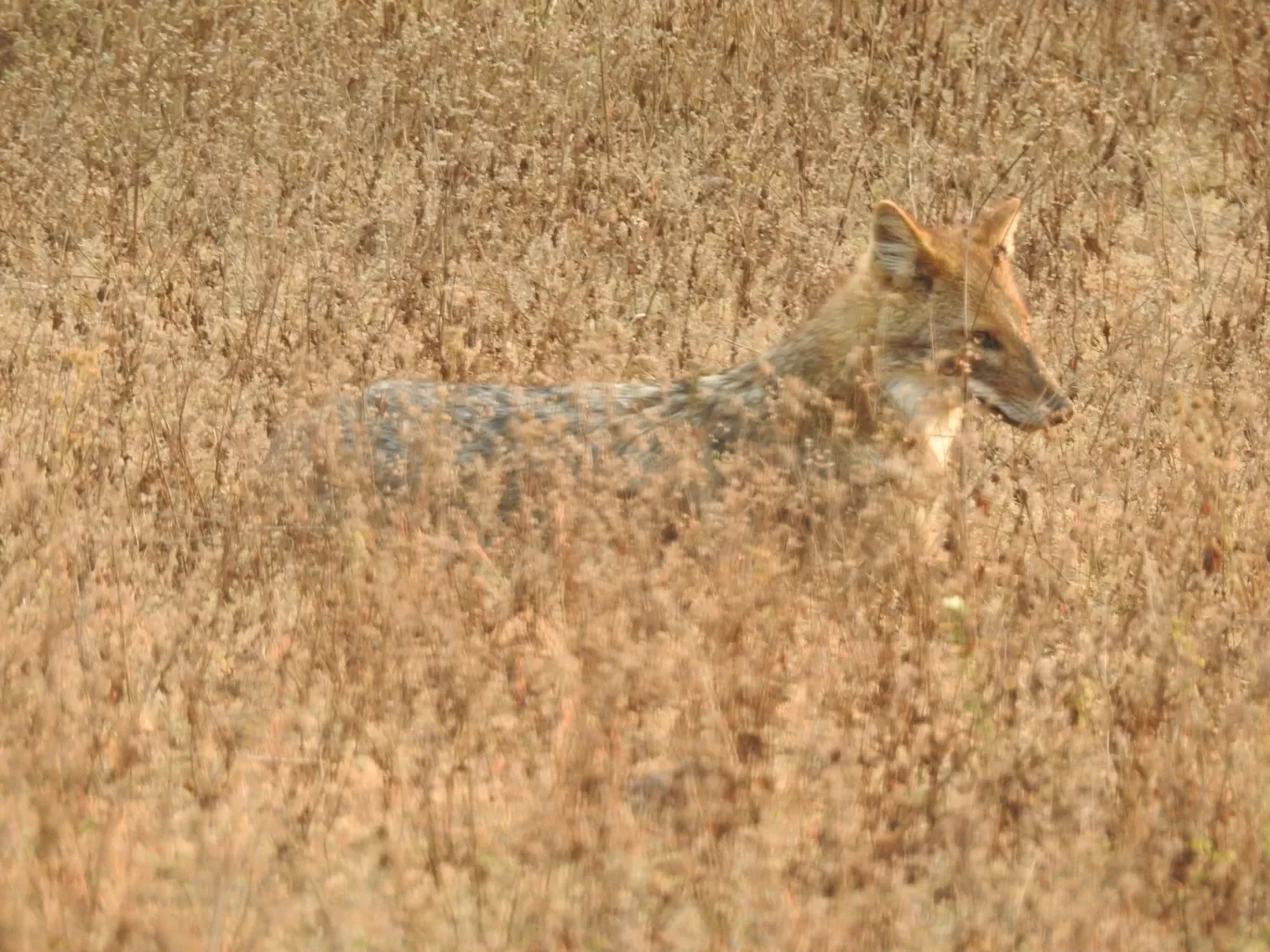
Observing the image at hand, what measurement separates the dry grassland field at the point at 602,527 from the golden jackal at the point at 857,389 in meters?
0.22

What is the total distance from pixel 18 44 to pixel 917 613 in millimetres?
7217

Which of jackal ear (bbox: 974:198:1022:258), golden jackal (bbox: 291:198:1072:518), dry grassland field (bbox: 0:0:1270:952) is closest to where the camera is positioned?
dry grassland field (bbox: 0:0:1270:952)

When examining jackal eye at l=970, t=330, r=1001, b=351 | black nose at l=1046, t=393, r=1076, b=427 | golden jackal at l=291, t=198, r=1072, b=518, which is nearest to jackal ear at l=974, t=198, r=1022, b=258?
golden jackal at l=291, t=198, r=1072, b=518

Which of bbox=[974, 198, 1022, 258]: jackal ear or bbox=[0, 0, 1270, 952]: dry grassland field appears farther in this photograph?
bbox=[974, 198, 1022, 258]: jackal ear

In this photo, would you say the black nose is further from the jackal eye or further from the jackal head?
the jackal eye

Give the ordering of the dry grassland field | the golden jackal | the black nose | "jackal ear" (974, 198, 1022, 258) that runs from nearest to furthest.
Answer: the dry grassland field, the golden jackal, the black nose, "jackal ear" (974, 198, 1022, 258)

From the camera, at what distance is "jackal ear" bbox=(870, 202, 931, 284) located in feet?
21.0

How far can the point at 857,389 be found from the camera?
247 inches

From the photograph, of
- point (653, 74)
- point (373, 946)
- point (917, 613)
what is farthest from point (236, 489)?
point (653, 74)

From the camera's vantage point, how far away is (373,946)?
3479mm

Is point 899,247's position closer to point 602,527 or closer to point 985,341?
point 985,341

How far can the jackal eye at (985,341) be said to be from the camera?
253 inches

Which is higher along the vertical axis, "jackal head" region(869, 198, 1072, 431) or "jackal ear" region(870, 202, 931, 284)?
"jackal ear" region(870, 202, 931, 284)

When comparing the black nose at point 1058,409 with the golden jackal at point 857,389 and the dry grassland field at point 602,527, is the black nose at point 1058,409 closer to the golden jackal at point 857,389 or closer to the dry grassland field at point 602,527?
the golden jackal at point 857,389
